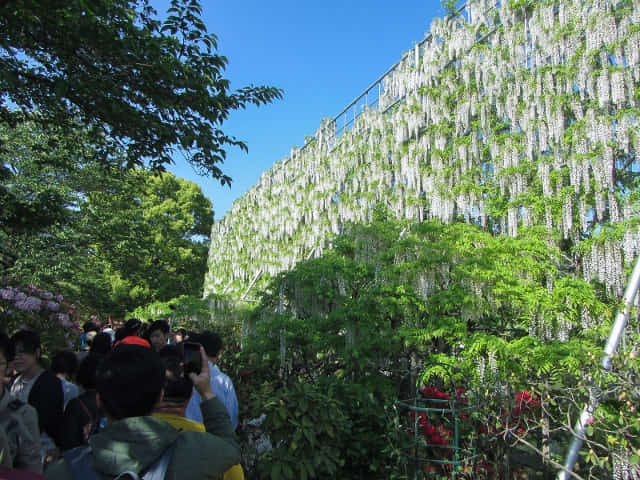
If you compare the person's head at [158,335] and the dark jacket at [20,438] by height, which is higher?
the person's head at [158,335]

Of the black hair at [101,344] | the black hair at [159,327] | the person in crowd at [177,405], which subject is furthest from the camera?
the black hair at [159,327]

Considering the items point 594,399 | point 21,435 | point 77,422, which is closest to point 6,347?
point 77,422

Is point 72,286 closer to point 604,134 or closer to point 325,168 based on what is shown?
point 325,168

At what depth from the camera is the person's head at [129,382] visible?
142 centimetres

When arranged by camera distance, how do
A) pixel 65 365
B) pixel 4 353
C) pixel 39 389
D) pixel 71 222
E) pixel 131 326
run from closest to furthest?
pixel 4 353 → pixel 39 389 → pixel 65 365 → pixel 131 326 → pixel 71 222

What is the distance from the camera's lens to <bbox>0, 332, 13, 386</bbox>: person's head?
230cm

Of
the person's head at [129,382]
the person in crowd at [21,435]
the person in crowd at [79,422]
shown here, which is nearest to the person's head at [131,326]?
the person in crowd at [79,422]

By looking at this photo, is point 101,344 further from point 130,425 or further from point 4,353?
point 130,425

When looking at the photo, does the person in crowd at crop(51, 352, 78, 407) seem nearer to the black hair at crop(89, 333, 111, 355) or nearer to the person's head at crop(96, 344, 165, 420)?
the black hair at crop(89, 333, 111, 355)

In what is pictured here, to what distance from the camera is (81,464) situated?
129cm

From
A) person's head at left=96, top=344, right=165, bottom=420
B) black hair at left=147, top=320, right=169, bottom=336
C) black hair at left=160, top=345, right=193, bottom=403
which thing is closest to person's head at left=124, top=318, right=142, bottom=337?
black hair at left=147, top=320, right=169, bottom=336

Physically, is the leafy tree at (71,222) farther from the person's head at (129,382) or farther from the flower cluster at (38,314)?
the person's head at (129,382)

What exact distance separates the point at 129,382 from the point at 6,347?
184 centimetres

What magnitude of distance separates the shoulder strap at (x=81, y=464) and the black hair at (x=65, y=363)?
7.66ft
